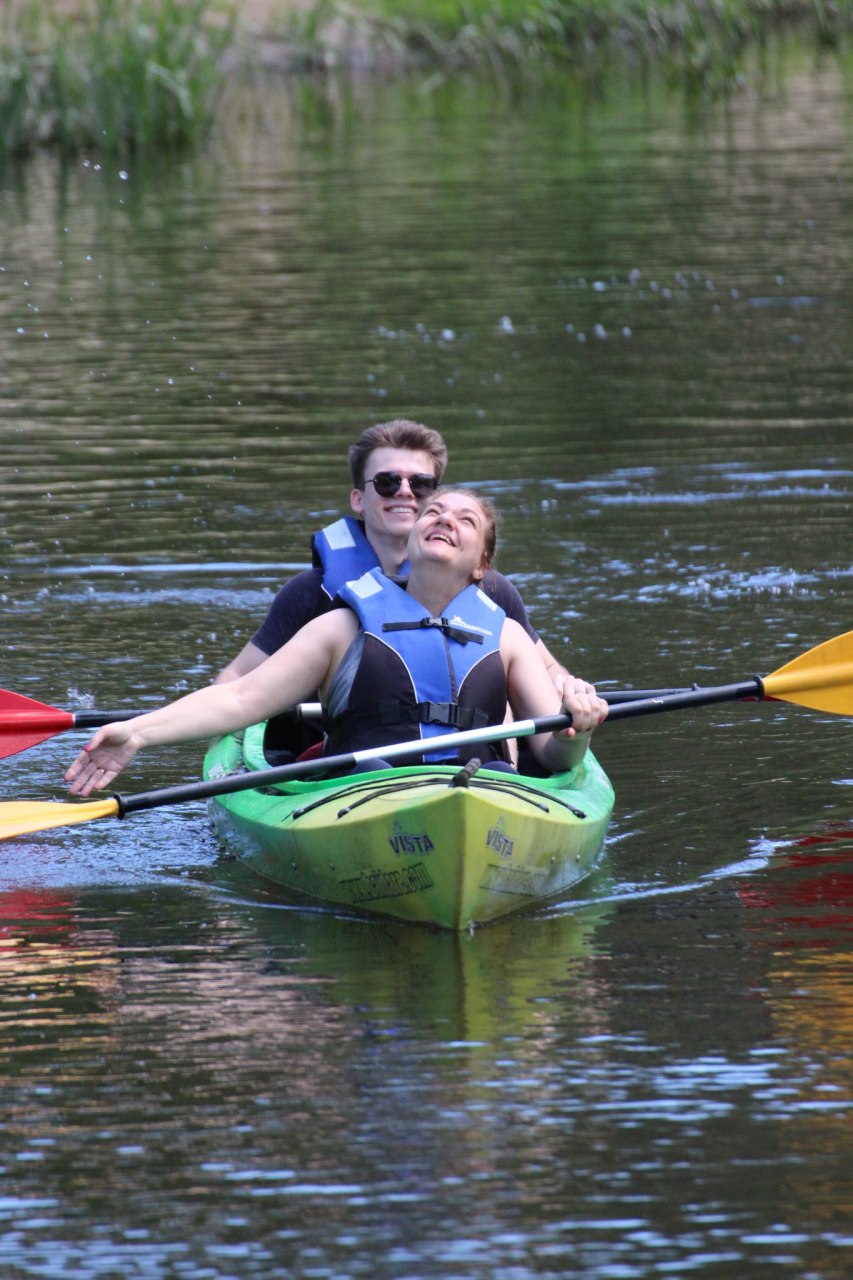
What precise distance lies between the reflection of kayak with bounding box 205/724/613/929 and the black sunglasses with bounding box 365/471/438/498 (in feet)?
2.82

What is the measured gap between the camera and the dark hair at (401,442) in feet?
18.9

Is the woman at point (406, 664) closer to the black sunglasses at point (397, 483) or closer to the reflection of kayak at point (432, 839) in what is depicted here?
the reflection of kayak at point (432, 839)

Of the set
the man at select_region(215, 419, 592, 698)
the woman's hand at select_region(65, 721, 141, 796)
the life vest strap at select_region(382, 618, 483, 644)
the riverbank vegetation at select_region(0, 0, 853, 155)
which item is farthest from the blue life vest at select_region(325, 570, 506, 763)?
the riverbank vegetation at select_region(0, 0, 853, 155)

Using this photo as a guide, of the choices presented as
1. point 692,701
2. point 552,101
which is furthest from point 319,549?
point 552,101

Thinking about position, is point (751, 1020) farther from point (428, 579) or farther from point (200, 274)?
point (200, 274)

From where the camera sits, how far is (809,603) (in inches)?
317

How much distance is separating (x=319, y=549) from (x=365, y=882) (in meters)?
1.25

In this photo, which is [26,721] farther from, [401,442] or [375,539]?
[401,442]

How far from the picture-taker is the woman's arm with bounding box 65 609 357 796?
508 cm

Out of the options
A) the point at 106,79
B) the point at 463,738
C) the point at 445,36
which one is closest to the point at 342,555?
the point at 463,738

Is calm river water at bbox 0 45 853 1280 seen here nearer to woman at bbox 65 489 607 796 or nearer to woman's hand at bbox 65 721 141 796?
woman's hand at bbox 65 721 141 796

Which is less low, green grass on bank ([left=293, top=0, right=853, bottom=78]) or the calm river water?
green grass on bank ([left=293, top=0, right=853, bottom=78])

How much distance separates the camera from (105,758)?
509 cm

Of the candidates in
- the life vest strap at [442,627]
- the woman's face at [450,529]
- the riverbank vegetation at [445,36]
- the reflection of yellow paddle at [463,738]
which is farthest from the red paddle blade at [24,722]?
the riverbank vegetation at [445,36]
